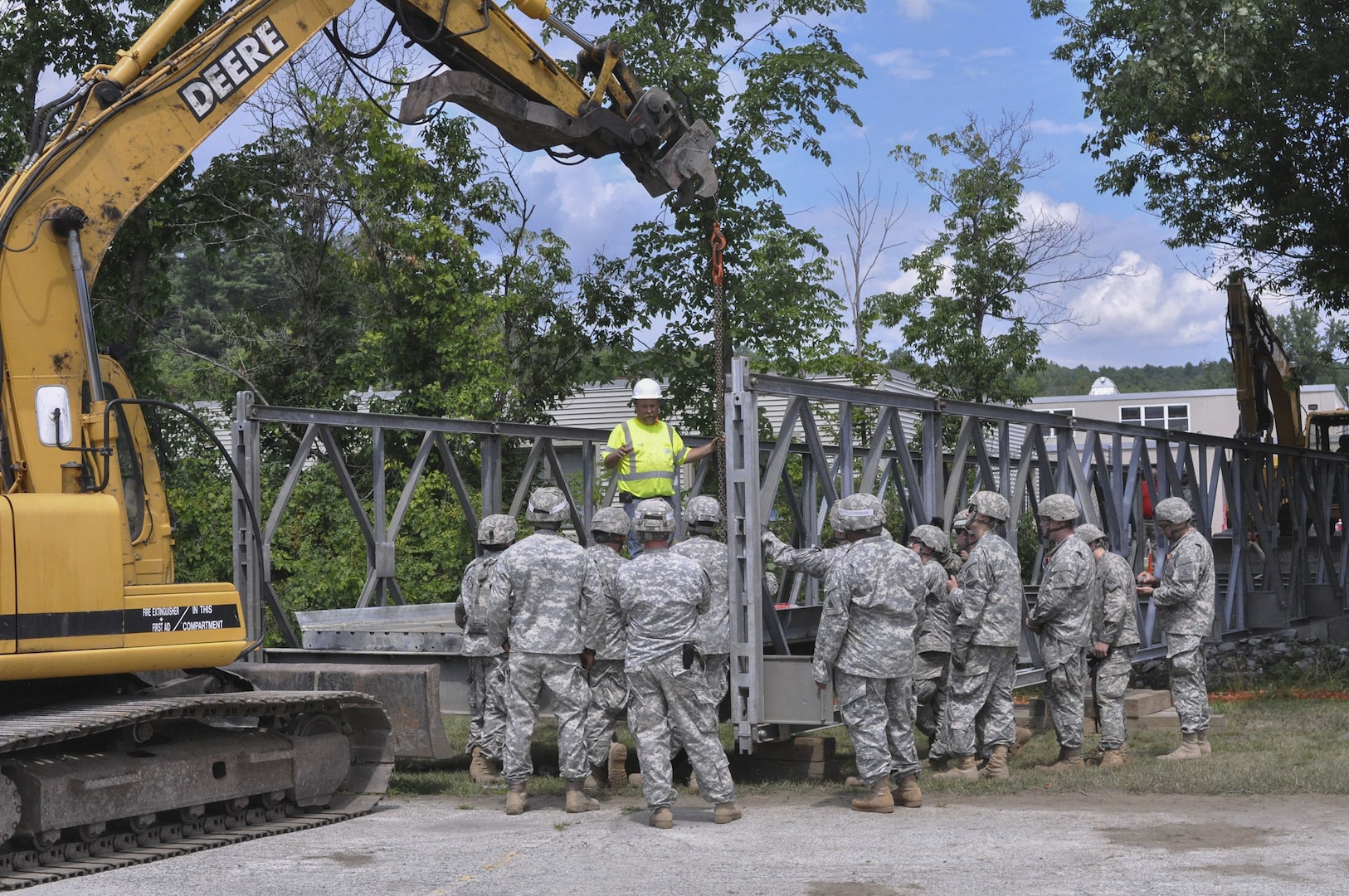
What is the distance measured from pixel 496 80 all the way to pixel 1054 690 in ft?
20.6

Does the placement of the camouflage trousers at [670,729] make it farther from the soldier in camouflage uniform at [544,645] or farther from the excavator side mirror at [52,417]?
the excavator side mirror at [52,417]

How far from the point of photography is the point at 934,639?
1117 cm

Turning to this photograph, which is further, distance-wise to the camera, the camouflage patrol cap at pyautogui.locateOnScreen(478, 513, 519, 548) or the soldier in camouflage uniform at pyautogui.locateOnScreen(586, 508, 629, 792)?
the camouflage patrol cap at pyautogui.locateOnScreen(478, 513, 519, 548)

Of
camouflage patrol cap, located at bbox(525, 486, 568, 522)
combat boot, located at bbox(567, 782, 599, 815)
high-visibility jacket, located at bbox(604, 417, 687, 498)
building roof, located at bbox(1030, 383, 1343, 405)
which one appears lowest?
combat boot, located at bbox(567, 782, 599, 815)

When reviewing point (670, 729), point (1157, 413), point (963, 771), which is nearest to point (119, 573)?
point (670, 729)

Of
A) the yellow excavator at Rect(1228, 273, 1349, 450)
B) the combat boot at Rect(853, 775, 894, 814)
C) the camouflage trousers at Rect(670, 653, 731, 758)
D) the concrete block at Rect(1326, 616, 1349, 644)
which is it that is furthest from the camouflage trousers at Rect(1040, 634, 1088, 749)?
the concrete block at Rect(1326, 616, 1349, 644)

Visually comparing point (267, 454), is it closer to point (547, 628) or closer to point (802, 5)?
point (802, 5)

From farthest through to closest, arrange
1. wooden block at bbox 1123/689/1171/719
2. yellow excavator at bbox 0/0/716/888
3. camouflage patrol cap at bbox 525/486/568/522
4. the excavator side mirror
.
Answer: wooden block at bbox 1123/689/1171/719, camouflage patrol cap at bbox 525/486/568/522, yellow excavator at bbox 0/0/716/888, the excavator side mirror

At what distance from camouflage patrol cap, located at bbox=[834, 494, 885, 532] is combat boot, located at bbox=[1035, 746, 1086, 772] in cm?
285

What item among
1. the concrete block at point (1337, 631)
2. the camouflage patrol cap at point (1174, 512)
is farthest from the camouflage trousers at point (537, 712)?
the concrete block at point (1337, 631)

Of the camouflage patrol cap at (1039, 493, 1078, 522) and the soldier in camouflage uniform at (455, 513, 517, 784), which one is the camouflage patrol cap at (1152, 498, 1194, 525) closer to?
the camouflage patrol cap at (1039, 493, 1078, 522)

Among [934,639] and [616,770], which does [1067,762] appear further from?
[616,770]

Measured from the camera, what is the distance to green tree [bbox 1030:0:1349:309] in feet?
54.8

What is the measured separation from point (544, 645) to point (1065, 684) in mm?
4223
